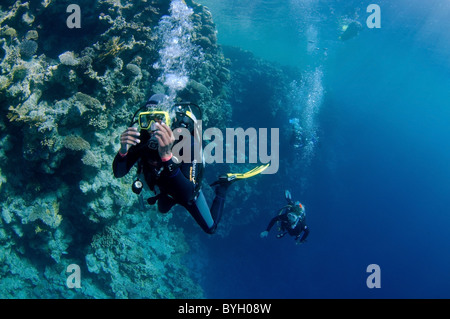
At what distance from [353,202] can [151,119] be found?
29019 mm

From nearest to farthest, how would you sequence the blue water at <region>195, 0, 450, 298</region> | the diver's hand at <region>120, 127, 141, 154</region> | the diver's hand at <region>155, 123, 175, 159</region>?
the diver's hand at <region>155, 123, 175, 159</region>
the diver's hand at <region>120, 127, 141, 154</region>
the blue water at <region>195, 0, 450, 298</region>

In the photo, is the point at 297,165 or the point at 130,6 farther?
the point at 297,165

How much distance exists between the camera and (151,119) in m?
2.77

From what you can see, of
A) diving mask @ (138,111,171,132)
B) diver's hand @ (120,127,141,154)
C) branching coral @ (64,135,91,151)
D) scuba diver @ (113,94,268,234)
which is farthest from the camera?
branching coral @ (64,135,91,151)

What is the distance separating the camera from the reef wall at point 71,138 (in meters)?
6.46

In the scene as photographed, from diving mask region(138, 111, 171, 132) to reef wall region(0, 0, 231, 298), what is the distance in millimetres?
4451

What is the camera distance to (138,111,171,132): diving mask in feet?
8.95

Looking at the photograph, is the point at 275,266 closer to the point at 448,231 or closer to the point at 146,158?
the point at 146,158

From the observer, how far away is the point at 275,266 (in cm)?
1750

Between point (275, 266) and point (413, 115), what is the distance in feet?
346
